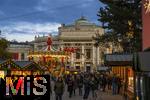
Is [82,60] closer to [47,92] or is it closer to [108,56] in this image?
[108,56]

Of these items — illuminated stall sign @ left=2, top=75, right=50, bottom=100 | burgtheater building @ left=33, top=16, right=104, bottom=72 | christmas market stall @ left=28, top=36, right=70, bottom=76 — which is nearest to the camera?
illuminated stall sign @ left=2, top=75, right=50, bottom=100

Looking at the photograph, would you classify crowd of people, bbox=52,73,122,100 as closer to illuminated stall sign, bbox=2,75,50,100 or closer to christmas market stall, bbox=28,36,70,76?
illuminated stall sign, bbox=2,75,50,100

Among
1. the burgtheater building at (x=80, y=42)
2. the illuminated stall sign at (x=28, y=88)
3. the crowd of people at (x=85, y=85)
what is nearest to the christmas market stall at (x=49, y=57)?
the crowd of people at (x=85, y=85)

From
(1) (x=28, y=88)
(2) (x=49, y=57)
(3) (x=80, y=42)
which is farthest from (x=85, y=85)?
(3) (x=80, y=42)

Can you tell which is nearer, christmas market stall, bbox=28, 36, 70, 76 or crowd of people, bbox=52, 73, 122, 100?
crowd of people, bbox=52, 73, 122, 100

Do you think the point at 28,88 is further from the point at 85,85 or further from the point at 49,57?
the point at 49,57

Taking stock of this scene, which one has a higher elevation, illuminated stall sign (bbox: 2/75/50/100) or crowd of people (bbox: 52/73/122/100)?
illuminated stall sign (bbox: 2/75/50/100)

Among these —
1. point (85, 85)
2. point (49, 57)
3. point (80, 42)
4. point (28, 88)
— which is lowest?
point (85, 85)

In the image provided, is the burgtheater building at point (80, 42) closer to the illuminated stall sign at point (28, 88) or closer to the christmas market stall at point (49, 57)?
the christmas market stall at point (49, 57)

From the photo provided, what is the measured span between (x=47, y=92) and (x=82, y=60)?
181m

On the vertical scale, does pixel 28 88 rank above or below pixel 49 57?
below

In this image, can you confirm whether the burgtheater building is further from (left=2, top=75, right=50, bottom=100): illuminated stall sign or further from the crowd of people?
(left=2, top=75, right=50, bottom=100): illuminated stall sign

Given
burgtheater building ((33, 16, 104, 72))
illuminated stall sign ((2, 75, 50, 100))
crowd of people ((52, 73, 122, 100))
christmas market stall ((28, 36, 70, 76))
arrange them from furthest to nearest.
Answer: burgtheater building ((33, 16, 104, 72)), christmas market stall ((28, 36, 70, 76)), crowd of people ((52, 73, 122, 100)), illuminated stall sign ((2, 75, 50, 100))

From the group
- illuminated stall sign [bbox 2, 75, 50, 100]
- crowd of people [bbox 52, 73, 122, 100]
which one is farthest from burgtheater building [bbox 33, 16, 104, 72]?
illuminated stall sign [bbox 2, 75, 50, 100]
